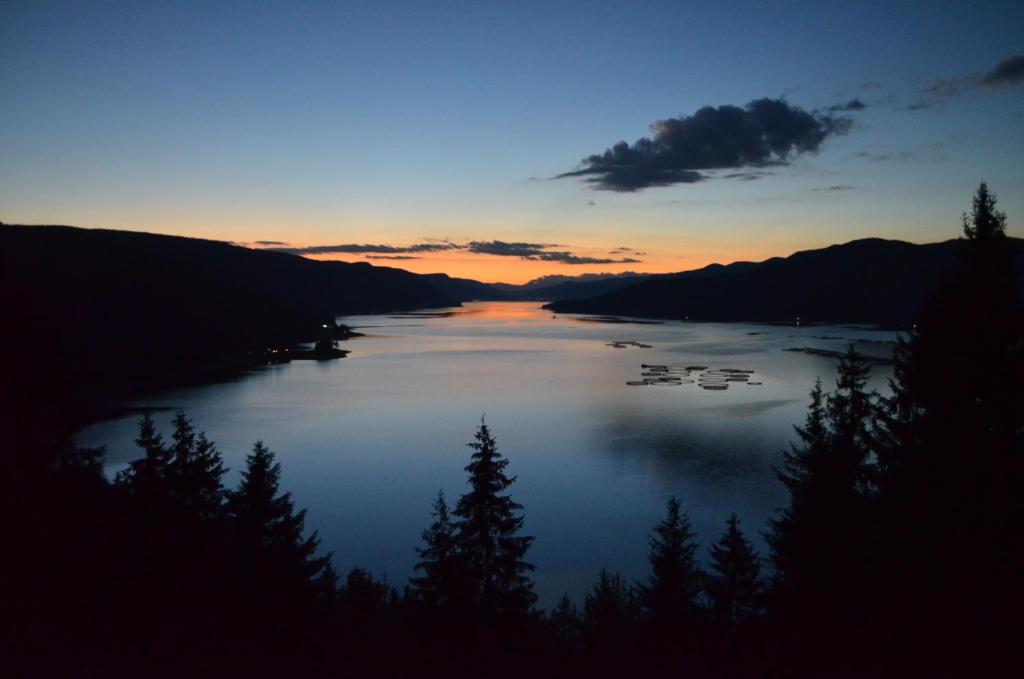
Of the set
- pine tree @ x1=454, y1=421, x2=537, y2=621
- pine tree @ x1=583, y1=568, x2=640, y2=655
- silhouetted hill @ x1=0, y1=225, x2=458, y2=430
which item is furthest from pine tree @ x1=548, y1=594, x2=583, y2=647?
silhouetted hill @ x1=0, y1=225, x2=458, y2=430

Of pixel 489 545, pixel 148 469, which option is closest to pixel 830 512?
pixel 489 545

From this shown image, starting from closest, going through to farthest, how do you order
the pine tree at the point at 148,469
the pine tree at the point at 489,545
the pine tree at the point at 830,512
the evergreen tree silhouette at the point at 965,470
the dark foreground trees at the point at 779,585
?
the dark foreground trees at the point at 779,585 < the evergreen tree silhouette at the point at 965,470 < the pine tree at the point at 830,512 < the pine tree at the point at 489,545 < the pine tree at the point at 148,469

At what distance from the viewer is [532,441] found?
51.8 meters

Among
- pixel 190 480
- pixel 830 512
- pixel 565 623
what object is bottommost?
pixel 565 623

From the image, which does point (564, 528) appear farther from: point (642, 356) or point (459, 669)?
point (642, 356)

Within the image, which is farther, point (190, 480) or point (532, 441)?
point (532, 441)

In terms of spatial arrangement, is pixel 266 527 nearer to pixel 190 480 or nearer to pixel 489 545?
pixel 190 480

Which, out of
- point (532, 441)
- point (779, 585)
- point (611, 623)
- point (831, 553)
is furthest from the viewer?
point (532, 441)

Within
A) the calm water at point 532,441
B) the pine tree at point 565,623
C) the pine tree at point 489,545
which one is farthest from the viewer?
the calm water at point 532,441

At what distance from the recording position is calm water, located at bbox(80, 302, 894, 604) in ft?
101

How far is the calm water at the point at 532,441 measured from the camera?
30.8 m

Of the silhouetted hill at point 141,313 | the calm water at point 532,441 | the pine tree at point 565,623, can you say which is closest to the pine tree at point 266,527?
the pine tree at point 565,623

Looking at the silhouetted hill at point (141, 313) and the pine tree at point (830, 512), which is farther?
the silhouetted hill at point (141, 313)

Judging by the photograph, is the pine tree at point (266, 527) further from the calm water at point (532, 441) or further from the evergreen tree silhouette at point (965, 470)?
the evergreen tree silhouette at point (965, 470)
